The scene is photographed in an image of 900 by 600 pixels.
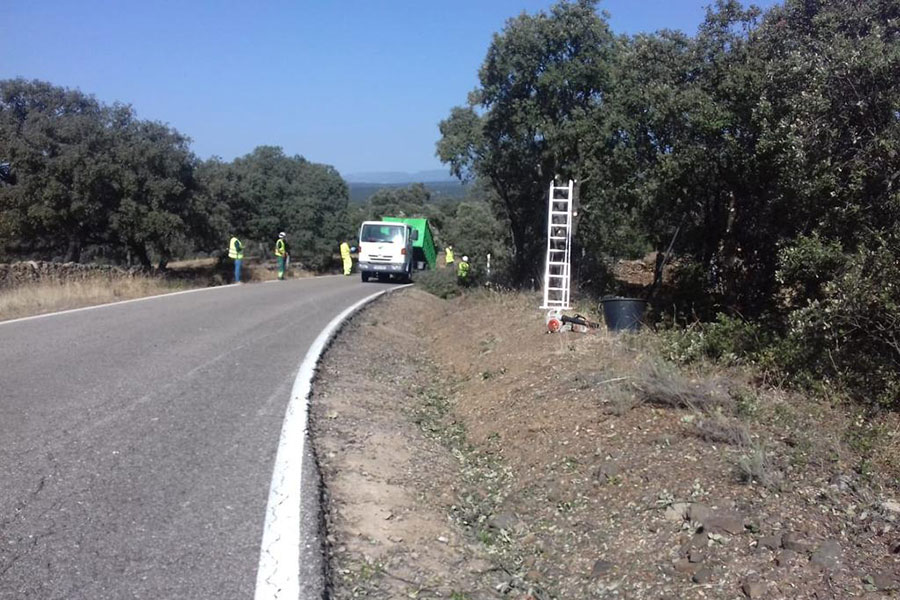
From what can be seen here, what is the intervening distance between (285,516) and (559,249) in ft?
36.6

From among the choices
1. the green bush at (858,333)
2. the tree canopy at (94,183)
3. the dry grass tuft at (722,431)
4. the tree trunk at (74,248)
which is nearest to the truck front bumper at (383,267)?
the tree canopy at (94,183)

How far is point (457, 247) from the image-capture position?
35.1 meters

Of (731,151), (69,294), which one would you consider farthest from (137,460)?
(69,294)

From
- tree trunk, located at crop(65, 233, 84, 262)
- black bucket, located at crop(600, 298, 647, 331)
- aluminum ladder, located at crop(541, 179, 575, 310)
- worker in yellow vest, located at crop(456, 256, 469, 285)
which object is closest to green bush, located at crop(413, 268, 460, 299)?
worker in yellow vest, located at crop(456, 256, 469, 285)

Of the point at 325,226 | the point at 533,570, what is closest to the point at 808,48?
the point at 533,570

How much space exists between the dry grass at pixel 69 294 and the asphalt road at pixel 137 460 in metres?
3.73

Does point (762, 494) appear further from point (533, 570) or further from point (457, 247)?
point (457, 247)

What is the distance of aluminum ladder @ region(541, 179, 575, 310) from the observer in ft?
44.8

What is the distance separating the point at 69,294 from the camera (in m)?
16.9

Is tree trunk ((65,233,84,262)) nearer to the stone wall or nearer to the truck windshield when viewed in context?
the truck windshield

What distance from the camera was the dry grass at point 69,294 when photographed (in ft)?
49.2

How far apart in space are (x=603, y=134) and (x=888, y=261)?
30.9ft

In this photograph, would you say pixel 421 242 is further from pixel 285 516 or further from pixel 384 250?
pixel 285 516

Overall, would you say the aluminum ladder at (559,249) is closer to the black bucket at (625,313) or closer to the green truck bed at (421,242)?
the black bucket at (625,313)
